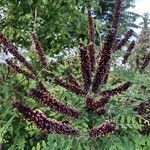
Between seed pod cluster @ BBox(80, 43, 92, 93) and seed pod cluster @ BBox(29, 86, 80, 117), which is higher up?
seed pod cluster @ BBox(80, 43, 92, 93)

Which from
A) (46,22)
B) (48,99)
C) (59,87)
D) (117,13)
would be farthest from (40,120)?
(46,22)

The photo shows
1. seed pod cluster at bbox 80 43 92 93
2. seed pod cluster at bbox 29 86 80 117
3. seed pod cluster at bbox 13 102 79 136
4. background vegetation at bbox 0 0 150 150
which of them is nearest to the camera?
seed pod cluster at bbox 13 102 79 136

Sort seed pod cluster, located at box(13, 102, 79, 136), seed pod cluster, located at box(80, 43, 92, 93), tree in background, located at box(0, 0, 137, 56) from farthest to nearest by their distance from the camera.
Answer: tree in background, located at box(0, 0, 137, 56), seed pod cluster, located at box(80, 43, 92, 93), seed pod cluster, located at box(13, 102, 79, 136)

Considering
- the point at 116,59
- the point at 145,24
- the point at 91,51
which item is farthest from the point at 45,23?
the point at 145,24

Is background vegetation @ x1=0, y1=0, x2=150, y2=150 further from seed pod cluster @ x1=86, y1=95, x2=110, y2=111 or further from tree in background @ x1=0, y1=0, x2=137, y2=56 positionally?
seed pod cluster @ x1=86, y1=95, x2=110, y2=111

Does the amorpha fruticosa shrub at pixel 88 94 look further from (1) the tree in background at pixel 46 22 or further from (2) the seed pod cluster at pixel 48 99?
(1) the tree in background at pixel 46 22

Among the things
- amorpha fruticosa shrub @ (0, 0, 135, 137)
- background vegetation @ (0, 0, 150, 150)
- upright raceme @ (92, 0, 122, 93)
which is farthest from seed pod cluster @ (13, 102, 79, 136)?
upright raceme @ (92, 0, 122, 93)

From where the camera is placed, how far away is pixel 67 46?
8953 mm

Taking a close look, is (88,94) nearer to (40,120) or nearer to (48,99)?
(48,99)

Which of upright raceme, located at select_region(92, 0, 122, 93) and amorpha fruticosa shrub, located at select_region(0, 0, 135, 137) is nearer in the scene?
amorpha fruticosa shrub, located at select_region(0, 0, 135, 137)

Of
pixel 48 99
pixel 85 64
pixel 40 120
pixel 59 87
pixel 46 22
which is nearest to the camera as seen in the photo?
pixel 40 120

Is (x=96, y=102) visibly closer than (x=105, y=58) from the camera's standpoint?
No

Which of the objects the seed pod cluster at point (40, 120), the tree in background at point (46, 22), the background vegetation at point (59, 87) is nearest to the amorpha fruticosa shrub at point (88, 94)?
the seed pod cluster at point (40, 120)

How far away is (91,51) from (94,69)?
187mm
